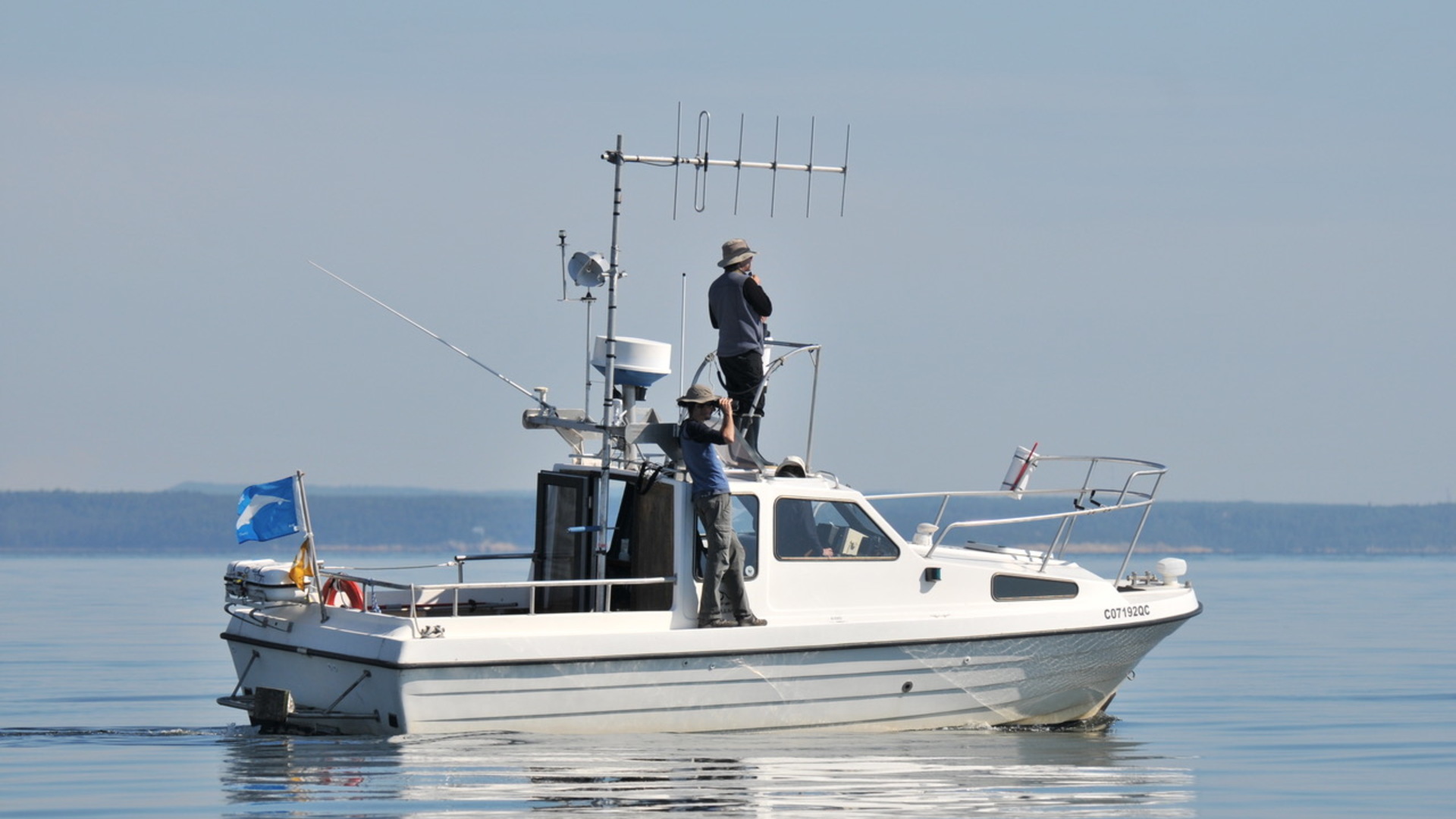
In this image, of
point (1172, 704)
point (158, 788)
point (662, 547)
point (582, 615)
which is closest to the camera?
point (158, 788)

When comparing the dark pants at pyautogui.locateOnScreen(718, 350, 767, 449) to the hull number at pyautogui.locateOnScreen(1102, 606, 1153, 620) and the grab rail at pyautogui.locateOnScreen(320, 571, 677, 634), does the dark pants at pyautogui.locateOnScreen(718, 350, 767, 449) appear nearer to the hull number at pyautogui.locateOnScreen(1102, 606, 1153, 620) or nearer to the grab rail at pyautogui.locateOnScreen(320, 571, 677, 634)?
the grab rail at pyautogui.locateOnScreen(320, 571, 677, 634)

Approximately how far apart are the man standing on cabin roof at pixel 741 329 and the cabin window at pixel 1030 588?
205 centimetres

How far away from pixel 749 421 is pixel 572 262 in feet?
5.61

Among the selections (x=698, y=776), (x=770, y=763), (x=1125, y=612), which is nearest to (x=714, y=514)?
(x=770, y=763)

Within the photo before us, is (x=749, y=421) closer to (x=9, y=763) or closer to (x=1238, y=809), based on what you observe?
(x=1238, y=809)

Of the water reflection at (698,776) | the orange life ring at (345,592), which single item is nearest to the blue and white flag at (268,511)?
the orange life ring at (345,592)

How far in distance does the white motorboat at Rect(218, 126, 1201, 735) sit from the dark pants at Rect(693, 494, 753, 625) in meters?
0.15

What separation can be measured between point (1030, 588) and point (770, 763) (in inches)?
107

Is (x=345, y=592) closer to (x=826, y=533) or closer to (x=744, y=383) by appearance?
(x=744, y=383)

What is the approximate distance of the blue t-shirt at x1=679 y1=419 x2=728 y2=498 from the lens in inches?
480

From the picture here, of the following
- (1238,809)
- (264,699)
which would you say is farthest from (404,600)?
(1238,809)

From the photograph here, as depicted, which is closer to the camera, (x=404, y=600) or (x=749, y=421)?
(x=749, y=421)

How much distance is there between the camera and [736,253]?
42.6 ft

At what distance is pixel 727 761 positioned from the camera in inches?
457
